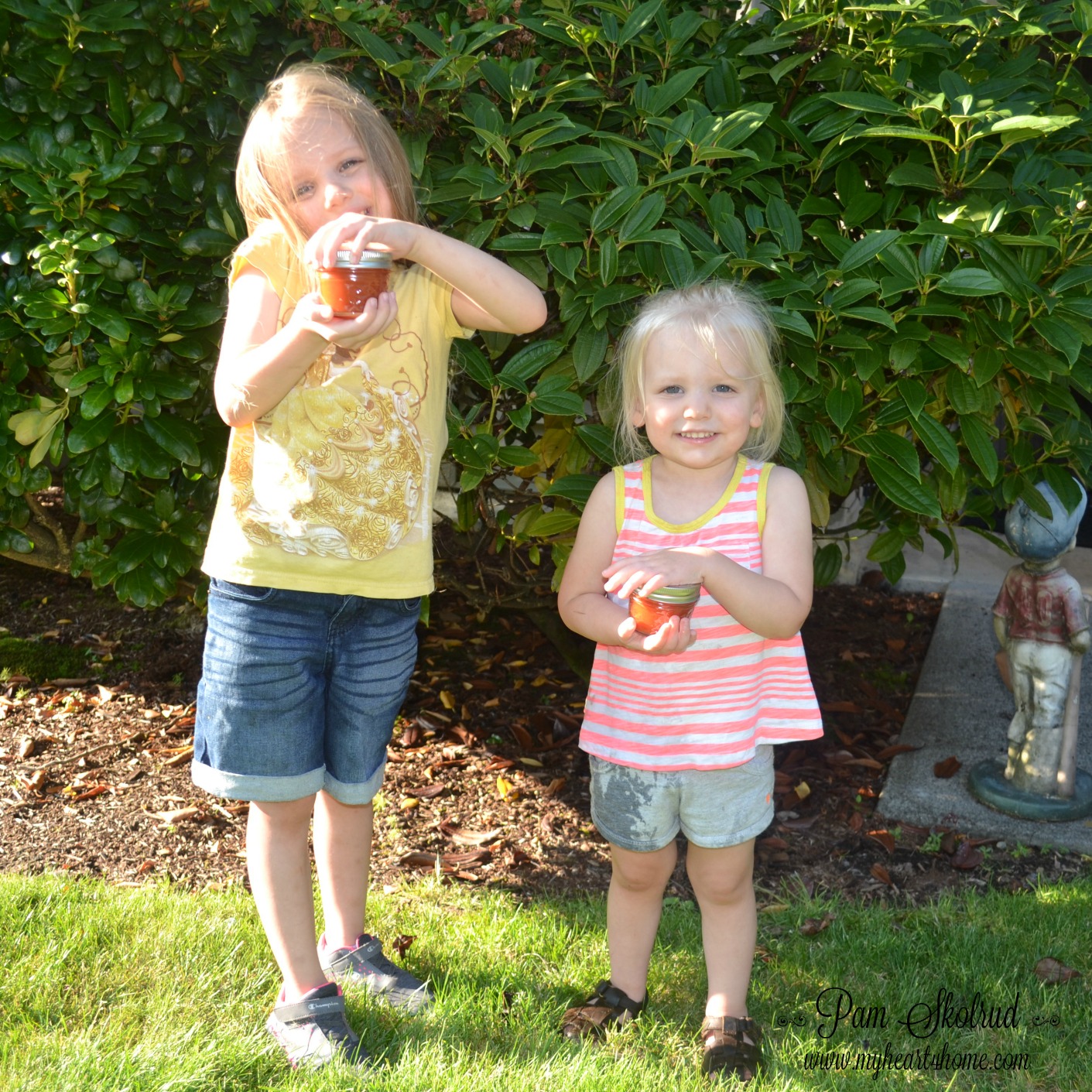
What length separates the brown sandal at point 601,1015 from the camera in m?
2.53

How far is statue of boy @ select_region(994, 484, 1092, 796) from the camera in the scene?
133 inches

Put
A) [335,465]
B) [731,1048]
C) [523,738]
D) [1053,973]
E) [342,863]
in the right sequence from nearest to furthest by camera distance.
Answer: [335,465] < [731,1048] < [342,863] < [1053,973] < [523,738]

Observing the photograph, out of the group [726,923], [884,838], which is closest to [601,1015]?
[726,923]

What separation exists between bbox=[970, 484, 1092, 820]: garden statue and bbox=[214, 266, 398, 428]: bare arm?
211 centimetres

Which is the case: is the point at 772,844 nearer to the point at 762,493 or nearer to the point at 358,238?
the point at 762,493

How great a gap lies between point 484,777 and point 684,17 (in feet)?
7.34

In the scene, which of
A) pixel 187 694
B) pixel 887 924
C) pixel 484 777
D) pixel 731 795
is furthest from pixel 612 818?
pixel 187 694

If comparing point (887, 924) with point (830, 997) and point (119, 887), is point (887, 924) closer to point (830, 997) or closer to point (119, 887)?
point (830, 997)

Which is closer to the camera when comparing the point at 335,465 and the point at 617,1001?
the point at 335,465

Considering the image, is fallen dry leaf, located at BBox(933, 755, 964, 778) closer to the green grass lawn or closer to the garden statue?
the garden statue

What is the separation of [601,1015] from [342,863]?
2.11 feet

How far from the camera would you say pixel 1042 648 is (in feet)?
11.3

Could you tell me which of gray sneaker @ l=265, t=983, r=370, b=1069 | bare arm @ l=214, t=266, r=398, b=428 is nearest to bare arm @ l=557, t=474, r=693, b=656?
bare arm @ l=214, t=266, r=398, b=428

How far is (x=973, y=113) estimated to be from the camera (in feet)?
7.93
